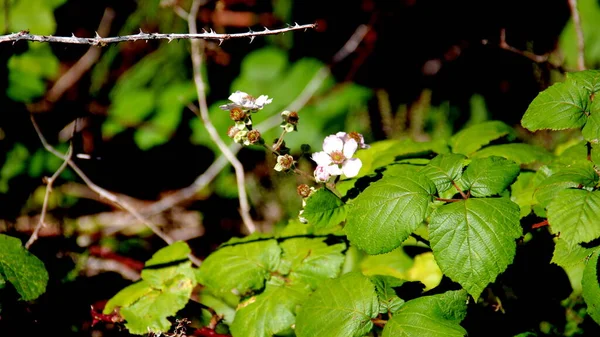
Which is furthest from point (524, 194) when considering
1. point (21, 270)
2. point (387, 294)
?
point (21, 270)

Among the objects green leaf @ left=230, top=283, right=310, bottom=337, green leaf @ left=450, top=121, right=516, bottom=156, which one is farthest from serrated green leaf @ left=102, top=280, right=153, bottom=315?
green leaf @ left=450, top=121, right=516, bottom=156

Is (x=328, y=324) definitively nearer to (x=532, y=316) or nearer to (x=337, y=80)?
(x=532, y=316)

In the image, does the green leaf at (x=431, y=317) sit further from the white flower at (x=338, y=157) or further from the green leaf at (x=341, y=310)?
the white flower at (x=338, y=157)

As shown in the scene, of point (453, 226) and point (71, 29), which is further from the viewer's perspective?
point (71, 29)

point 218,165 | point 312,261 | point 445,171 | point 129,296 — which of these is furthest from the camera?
point 218,165

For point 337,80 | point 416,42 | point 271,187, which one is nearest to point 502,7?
point 416,42

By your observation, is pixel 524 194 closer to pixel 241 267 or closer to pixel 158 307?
pixel 241 267
